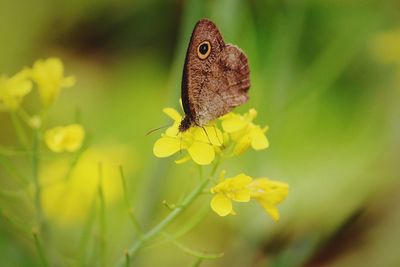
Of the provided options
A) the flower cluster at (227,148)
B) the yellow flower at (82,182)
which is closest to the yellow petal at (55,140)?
the flower cluster at (227,148)

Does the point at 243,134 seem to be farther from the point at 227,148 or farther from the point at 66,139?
the point at 66,139

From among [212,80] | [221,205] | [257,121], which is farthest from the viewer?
[257,121]

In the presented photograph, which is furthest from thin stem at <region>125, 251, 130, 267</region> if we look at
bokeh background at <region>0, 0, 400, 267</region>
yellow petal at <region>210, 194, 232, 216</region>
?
bokeh background at <region>0, 0, 400, 267</region>

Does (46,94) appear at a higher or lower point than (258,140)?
higher

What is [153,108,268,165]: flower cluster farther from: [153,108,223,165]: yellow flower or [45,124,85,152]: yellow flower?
[45,124,85,152]: yellow flower

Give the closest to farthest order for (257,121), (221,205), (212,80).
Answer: (221,205), (212,80), (257,121)

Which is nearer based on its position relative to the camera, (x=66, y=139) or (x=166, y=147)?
(x=166, y=147)

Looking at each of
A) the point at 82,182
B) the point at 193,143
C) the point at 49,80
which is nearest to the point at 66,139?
the point at 49,80

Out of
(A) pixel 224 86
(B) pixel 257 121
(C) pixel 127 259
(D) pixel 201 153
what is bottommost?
(C) pixel 127 259
